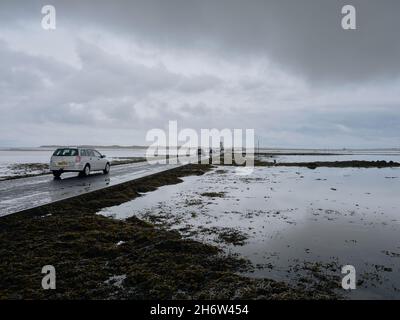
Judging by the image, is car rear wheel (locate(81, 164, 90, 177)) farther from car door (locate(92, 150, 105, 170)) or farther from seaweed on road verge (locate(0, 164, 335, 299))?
seaweed on road verge (locate(0, 164, 335, 299))

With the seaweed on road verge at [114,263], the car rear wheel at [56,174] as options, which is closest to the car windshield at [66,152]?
the car rear wheel at [56,174]

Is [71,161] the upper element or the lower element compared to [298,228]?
upper

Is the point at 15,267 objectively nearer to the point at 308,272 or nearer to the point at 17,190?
the point at 308,272

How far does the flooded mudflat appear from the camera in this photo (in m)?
7.39

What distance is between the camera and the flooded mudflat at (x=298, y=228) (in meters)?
7.39

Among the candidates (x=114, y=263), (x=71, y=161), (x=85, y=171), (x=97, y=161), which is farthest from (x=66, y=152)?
(x=114, y=263)

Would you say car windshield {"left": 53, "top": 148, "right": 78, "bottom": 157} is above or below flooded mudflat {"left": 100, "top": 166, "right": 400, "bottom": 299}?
above

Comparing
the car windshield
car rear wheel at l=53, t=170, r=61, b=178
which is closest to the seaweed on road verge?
the car windshield

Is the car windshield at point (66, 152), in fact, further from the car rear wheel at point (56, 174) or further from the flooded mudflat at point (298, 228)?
the flooded mudflat at point (298, 228)

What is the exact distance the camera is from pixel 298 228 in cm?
1184

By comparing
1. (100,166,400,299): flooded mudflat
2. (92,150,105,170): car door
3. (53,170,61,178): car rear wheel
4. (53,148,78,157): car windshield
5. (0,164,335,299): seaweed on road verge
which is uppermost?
(53,148,78,157): car windshield

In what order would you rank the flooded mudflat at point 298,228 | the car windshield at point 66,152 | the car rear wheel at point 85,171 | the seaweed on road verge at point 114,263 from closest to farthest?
the seaweed on road verge at point 114,263 → the flooded mudflat at point 298,228 → the car windshield at point 66,152 → the car rear wheel at point 85,171

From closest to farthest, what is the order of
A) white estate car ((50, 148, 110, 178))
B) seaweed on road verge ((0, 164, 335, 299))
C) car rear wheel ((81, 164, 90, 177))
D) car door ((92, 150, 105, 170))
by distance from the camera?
seaweed on road verge ((0, 164, 335, 299)) → white estate car ((50, 148, 110, 178)) → car rear wheel ((81, 164, 90, 177)) → car door ((92, 150, 105, 170))

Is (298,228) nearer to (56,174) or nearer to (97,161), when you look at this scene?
(56,174)
